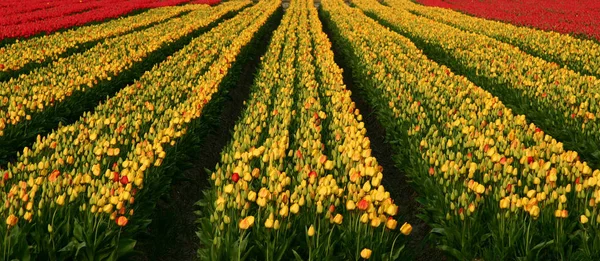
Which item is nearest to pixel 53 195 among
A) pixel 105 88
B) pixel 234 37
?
pixel 105 88

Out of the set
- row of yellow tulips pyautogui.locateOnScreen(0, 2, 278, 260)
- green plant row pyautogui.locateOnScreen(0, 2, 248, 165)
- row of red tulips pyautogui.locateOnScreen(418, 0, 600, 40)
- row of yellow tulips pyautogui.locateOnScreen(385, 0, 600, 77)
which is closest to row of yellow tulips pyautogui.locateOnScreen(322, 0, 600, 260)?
row of yellow tulips pyautogui.locateOnScreen(0, 2, 278, 260)

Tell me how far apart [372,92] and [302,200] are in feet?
19.9

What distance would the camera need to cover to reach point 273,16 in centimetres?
2791

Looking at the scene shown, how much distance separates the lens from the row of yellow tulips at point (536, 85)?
22.1 ft

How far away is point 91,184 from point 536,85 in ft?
25.6

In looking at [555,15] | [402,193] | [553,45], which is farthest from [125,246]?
[555,15]

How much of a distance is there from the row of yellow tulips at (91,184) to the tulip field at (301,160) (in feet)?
0.07

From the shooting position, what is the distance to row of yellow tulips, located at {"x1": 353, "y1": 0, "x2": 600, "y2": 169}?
675 centimetres

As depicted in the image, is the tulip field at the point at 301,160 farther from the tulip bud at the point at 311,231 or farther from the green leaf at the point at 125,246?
the tulip bud at the point at 311,231

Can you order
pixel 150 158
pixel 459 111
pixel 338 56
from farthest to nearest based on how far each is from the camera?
1. pixel 338 56
2. pixel 459 111
3. pixel 150 158

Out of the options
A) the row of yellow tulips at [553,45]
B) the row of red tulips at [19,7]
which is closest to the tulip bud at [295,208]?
the row of yellow tulips at [553,45]

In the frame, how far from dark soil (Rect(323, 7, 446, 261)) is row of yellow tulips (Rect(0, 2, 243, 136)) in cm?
500

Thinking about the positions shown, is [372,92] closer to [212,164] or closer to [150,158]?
[212,164]

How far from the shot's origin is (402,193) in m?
6.38
